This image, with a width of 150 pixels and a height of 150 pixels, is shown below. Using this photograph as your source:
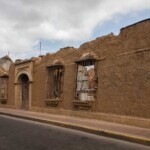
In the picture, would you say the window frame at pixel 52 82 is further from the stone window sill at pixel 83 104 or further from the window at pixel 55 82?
the stone window sill at pixel 83 104

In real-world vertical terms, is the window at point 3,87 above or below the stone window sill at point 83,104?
above

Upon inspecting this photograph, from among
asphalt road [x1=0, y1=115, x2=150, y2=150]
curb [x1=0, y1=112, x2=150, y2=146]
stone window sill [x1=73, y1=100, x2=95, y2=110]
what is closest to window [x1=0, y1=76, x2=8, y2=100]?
stone window sill [x1=73, y1=100, x2=95, y2=110]

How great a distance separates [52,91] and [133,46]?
277 inches

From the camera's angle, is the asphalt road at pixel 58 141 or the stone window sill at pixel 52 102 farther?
the stone window sill at pixel 52 102

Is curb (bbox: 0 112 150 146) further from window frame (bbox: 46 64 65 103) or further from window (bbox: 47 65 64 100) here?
window (bbox: 47 65 64 100)

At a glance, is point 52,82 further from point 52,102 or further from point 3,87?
point 3,87

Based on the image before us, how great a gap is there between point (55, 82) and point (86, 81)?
326 cm

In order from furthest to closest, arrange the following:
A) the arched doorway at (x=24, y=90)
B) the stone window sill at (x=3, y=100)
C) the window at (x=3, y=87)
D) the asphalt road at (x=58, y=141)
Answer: the window at (x=3, y=87) → the stone window sill at (x=3, y=100) → the arched doorway at (x=24, y=90) → the asphalt road at (x=58, y=141)

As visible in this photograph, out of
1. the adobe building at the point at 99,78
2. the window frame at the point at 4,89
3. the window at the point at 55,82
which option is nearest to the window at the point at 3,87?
the window frame at the point at 4,89

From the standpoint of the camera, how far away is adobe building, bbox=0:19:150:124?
11123 mm

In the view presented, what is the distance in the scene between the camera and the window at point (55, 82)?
53.7 feet

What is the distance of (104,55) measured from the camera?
42.6 ft

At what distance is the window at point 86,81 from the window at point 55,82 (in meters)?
1.73

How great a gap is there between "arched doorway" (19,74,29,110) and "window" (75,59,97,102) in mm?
7111
